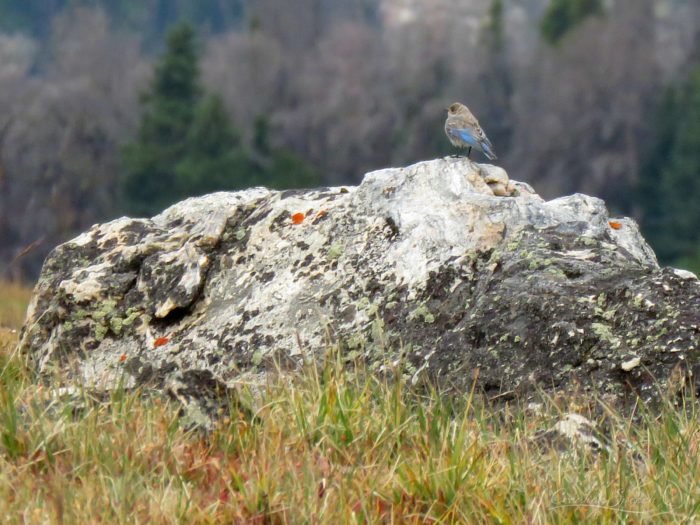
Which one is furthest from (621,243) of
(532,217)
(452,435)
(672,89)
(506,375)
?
(672,89)

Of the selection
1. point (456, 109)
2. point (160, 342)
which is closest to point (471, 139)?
point (456, 109)

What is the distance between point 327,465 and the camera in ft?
12.4

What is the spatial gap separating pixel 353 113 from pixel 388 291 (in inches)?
2042

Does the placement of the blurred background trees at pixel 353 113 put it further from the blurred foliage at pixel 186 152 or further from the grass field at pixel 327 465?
the grass field at pixel 327 465

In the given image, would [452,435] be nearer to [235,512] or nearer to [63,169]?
[235,512]

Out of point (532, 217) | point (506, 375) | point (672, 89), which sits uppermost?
point (532, 217)

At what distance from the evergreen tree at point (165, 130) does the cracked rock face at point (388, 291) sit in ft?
132

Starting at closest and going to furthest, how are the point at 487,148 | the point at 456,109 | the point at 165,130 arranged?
the point at 487,148
the point at 456,109
the point at 165,130

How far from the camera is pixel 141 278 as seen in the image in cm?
554

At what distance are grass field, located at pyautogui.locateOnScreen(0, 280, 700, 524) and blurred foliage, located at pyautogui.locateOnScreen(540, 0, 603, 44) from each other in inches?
2444

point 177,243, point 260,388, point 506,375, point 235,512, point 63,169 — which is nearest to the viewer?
point 235,512

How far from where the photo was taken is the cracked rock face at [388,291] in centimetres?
462

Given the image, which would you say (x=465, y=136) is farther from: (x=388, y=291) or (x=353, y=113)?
(x=353, y=113)

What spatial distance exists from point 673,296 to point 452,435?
1250mm
